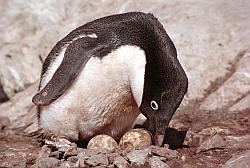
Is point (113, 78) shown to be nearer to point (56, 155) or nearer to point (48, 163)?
point (56, 155)

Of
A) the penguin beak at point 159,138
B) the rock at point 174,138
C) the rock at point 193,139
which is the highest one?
the penguin beak at point 159,138

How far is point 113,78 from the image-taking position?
16.7 feet

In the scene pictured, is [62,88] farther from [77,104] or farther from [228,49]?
[228,49]

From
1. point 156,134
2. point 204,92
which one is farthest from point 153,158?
point 204,92

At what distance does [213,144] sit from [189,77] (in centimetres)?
217

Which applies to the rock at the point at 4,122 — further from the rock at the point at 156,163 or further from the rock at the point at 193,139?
the rock at the point at 156,163

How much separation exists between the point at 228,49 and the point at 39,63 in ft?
10.8

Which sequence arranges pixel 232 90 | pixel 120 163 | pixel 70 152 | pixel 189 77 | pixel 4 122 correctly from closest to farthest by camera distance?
pixel 120 163, pixel 70 152, pixel 232 90, pixel 189 77, pixel 4 122

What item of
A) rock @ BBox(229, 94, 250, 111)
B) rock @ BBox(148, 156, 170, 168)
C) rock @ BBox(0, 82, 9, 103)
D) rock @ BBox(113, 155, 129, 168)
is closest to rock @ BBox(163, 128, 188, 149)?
rock @ BBox(229, 94, 250, 111)

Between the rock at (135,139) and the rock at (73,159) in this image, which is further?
the rock at (135,139)

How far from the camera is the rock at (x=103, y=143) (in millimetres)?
5152

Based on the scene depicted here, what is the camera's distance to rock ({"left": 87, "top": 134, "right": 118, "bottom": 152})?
5.15 m

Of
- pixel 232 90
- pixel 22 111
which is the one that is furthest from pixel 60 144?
pixel 22 111

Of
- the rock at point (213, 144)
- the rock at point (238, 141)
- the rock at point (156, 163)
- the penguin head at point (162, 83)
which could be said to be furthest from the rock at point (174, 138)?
the rock at point (156, 163)
